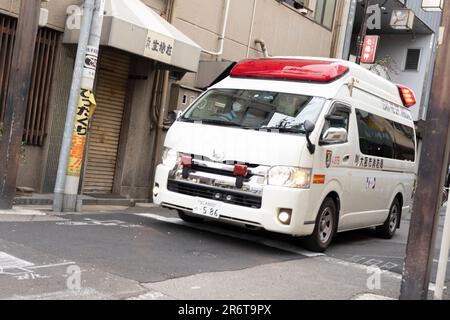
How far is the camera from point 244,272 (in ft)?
20.6

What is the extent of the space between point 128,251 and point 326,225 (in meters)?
2.95

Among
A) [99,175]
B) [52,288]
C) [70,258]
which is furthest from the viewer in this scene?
[99,175]

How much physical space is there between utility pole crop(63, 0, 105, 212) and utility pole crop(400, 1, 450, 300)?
17.6ft

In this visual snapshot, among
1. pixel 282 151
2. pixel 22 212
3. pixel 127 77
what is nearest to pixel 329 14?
pixel 127 77

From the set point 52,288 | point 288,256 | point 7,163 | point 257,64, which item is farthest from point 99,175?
point 52,288

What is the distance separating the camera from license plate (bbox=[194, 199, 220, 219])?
7367 mm

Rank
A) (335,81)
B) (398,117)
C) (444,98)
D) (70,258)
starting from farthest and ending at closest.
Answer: (398,117) → (335,81) → (70,258) → (444,98)

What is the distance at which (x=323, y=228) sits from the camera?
8.05 metres

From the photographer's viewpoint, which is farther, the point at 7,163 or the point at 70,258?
the point at 7,163

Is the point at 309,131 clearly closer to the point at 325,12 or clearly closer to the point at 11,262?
the point at 11,262

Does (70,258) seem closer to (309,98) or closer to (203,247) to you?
(203,247)

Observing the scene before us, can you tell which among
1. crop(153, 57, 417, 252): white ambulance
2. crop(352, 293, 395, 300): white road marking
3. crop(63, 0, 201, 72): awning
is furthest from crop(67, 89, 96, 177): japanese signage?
crop(352, 293, 395, 300): white road marking

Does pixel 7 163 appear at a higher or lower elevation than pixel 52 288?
higher

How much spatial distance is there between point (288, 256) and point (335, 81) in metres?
2.54
